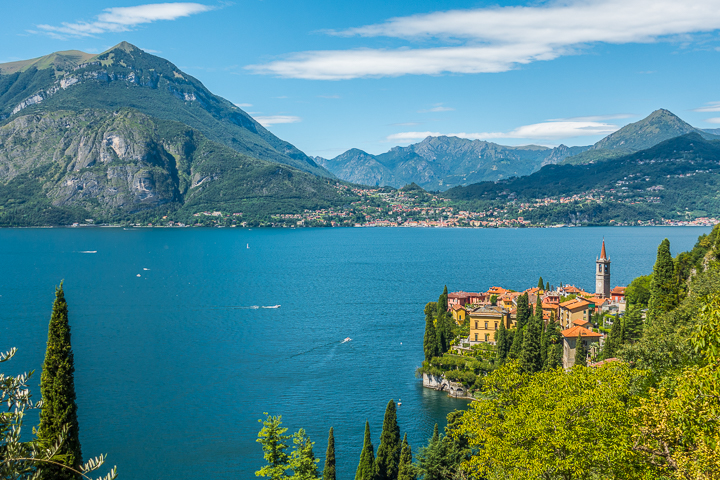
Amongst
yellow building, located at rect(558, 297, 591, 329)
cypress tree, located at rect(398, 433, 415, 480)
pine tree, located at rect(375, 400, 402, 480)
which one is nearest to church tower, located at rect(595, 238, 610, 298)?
yellow building, located at rect(558, 297, 591, 329)

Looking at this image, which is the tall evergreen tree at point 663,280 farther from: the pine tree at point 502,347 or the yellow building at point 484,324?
the yellow building at point 484,324

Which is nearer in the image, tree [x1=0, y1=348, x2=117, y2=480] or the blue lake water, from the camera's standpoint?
tree [x1=0, y1=348, x2=117, y2=480]

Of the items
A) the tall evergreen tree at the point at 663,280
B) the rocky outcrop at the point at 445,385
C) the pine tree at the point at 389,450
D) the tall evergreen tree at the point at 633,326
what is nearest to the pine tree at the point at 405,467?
the pine tree at the point at 389,450

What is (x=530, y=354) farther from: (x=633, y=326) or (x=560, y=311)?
(x=560, y=311)

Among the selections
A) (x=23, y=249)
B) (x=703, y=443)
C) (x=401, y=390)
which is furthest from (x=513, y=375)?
(x=23, y=249)

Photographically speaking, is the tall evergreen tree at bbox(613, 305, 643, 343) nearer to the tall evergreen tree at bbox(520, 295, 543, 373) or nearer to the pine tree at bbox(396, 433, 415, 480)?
the tall evergreen tree at bbox(520, 295, 543, 373)

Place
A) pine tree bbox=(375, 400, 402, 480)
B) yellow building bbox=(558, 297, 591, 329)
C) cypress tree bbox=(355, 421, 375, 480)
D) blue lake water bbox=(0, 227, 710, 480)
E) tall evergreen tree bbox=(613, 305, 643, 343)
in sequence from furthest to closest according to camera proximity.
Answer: yellow building bbox=(558, 297, 591, 329) < tall evergreen tree bbox=(613, 305, 643, 343) < blue lake water bbox=(0, 227, 710, 480) < pine tree bbox=(375, 400, 402, 480) < cypress tree bbox=(355, 421, 375, 480)

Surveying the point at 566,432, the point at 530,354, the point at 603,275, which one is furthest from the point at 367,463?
the point at 603,275

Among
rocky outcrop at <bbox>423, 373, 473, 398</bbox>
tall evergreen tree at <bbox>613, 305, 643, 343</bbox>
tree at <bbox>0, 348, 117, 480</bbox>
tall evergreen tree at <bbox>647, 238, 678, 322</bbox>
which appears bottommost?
rocky outcrop at <bbox>423, 373, 473, 398</bbox>
